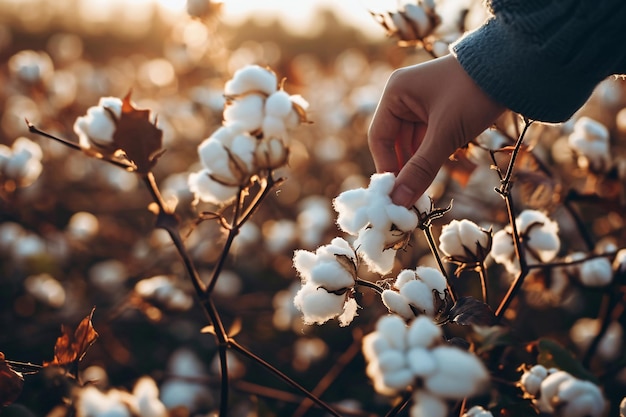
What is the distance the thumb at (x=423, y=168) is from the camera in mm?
1082

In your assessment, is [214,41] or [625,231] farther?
[214,41]

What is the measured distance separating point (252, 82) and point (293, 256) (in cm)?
143

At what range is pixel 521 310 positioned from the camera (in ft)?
7.07

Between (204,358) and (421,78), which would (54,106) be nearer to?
(204,358)

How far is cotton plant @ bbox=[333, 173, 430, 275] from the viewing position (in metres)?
1.06

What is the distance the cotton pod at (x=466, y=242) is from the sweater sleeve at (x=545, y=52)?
24cm

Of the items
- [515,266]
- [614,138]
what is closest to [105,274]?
[515,266]

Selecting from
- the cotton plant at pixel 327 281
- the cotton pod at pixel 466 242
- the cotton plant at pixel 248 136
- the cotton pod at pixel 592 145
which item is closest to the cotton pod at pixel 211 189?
the cotton plant at pixel 248 136

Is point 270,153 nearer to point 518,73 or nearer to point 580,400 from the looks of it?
point 518,73

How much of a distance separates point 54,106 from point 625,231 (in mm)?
2939

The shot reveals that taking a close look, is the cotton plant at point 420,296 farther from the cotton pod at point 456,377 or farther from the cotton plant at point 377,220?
the cotton pod at point 456,377

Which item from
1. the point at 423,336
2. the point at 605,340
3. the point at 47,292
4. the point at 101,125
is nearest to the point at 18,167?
the point at 47,292

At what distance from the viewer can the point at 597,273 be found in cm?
158

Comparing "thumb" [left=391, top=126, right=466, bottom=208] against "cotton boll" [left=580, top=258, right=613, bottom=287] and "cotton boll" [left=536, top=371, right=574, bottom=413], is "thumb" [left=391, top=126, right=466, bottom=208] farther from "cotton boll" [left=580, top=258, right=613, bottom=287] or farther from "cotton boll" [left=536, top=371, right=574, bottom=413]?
"cotton boll" [left=580, top=258, right=613, bottom=287]
